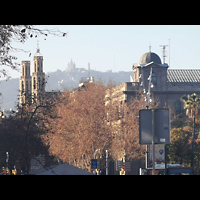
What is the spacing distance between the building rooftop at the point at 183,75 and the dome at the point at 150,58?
925 centimetres

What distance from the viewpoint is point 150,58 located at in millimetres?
109812

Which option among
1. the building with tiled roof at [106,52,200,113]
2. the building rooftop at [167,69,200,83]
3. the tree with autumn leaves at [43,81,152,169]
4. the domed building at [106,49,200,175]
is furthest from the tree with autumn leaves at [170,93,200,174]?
the building rooftop at [167,69,200,83]

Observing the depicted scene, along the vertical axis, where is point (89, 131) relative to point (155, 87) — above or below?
below

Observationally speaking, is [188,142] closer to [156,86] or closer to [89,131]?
[89,131]

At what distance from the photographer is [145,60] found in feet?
362

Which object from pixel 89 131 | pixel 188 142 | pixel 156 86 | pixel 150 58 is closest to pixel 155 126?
pixel 89 131

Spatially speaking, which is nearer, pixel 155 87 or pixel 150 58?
pixel 155 87

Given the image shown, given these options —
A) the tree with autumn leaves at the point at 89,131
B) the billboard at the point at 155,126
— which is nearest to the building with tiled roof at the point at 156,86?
the tree with autumn leaves at the point at 89,131

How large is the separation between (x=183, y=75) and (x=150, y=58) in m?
13.9

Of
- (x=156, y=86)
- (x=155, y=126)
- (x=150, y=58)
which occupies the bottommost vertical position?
(x=155, y=126)

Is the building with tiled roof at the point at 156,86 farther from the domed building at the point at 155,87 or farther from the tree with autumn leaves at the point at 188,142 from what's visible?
the tree with autumn leaves at the point at 188,142

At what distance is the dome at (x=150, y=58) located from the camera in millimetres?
109812

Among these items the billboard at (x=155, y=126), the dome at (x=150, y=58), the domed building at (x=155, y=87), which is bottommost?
the billboard at (x=155, y=126)
